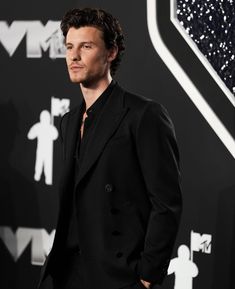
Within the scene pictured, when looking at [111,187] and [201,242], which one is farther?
[201,242]

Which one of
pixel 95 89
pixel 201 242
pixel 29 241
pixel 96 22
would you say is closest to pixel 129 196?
pixel 95 89

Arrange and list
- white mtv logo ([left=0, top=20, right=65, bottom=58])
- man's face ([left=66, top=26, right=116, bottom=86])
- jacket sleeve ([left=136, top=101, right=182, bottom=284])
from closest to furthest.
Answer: jacket sleeve ([left=136, top=101, right=182, bottom=284]) < man's face ([left=66, top=26, right=116, bottom=86]) < white mtv logo ([left=0, top=20, right=65, bottom=58])

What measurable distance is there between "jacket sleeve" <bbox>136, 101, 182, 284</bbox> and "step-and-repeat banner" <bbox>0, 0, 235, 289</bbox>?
2.49 feet

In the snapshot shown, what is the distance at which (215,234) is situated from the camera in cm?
209

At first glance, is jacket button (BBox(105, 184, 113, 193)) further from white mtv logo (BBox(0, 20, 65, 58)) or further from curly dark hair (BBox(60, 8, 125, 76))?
white mtv logo (BBox(0, 20, 65, 58))

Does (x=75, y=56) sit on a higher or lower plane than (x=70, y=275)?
higher

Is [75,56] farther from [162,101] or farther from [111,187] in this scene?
[162,101]

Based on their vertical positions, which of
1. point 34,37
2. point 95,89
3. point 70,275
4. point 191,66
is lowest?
point 70,275

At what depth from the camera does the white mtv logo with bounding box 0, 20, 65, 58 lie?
2318mm

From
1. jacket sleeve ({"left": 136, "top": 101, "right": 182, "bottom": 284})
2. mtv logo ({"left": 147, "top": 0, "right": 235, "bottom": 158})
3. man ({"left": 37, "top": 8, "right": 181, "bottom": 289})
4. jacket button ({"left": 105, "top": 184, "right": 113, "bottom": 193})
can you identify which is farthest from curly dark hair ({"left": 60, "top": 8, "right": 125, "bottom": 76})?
mtv logo ({"left": 147, "top": 0, "right": 235, "bottom": 158})

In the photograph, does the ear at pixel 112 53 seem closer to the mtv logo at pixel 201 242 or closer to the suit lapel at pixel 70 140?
the suit lapel at pixel 70 140

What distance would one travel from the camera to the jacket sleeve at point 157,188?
131cm

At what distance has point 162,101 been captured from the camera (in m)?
2.13

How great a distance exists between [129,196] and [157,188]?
73 mm
